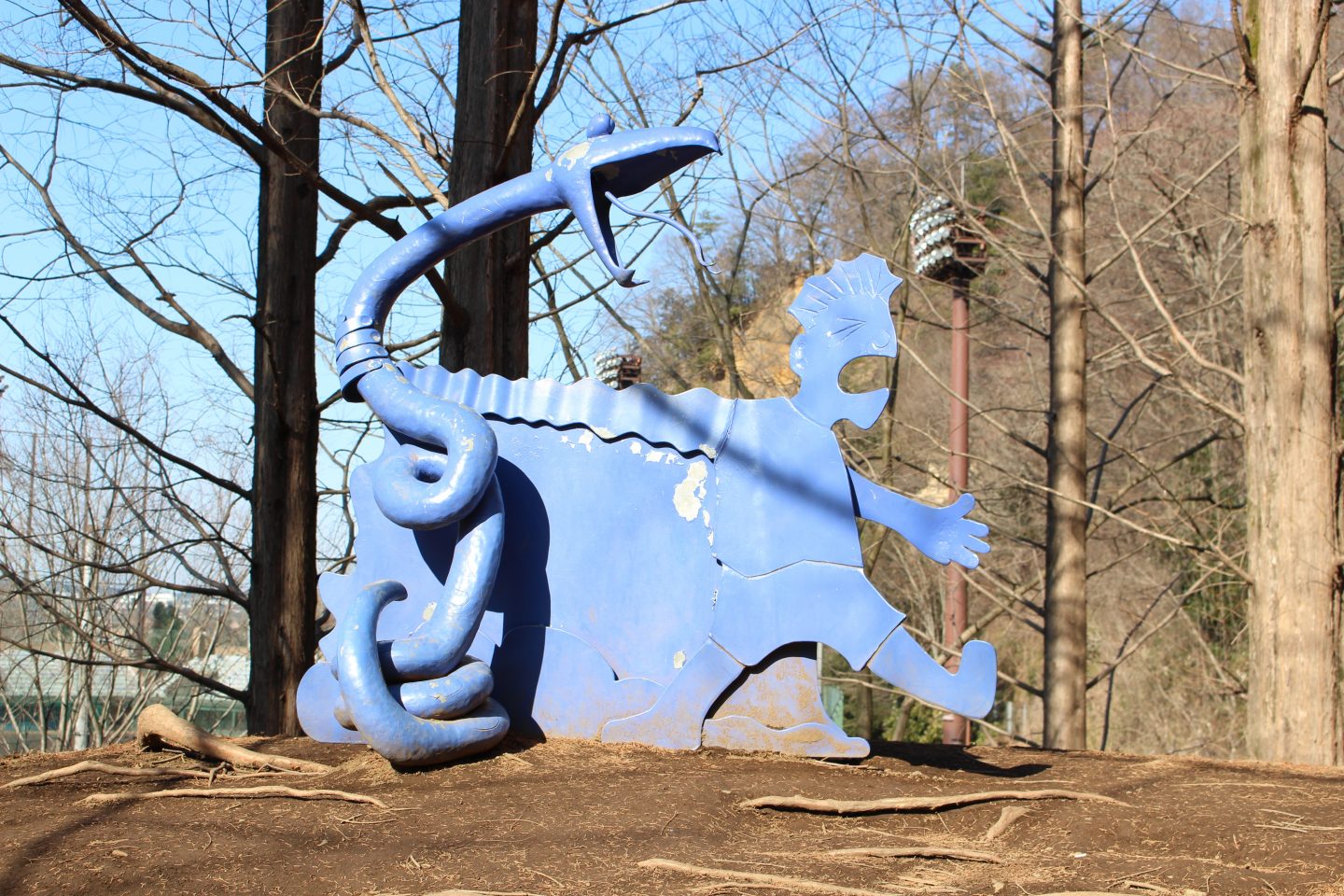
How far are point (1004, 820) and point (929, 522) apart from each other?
1381mm

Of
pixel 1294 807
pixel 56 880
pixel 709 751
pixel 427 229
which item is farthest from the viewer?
pixel 427 229

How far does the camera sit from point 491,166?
23.0 feet

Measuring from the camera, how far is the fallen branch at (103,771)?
14.6ft

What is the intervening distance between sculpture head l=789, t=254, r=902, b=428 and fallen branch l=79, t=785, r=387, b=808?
225cm

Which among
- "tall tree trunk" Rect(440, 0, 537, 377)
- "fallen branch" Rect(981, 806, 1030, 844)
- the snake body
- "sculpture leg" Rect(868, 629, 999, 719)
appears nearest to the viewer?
→ "fallen branch" Rect(981, 806, 1030, 844)

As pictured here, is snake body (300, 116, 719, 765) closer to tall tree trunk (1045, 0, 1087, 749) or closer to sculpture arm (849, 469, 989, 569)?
sculpture arm (849, 469, 989, 569)

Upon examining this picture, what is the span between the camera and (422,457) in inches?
196

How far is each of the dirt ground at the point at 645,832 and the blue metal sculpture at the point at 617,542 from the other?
230mm

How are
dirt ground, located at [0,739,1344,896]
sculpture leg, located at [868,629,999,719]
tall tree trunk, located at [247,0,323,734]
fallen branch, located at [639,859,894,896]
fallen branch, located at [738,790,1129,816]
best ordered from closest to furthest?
fallen branch, located at [639,859,894,896]
dirt ground, located at [0,739,1344,896]
fallen branch, located at [738,790,1129,816]
sculpture leg, located at [868,629,999,719]
tall tree trunk, located at [247,0,323,734]

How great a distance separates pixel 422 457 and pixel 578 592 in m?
0.83

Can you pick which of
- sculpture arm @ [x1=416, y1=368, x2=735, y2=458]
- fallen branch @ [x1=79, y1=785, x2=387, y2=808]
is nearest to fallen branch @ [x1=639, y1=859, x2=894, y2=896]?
fallen branch @ [x1=79, y1=785, x2=387, y2=808]

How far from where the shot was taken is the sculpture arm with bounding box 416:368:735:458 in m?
5.00

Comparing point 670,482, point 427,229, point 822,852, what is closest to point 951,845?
point 822,852

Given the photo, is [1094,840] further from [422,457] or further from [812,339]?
[422,457]
